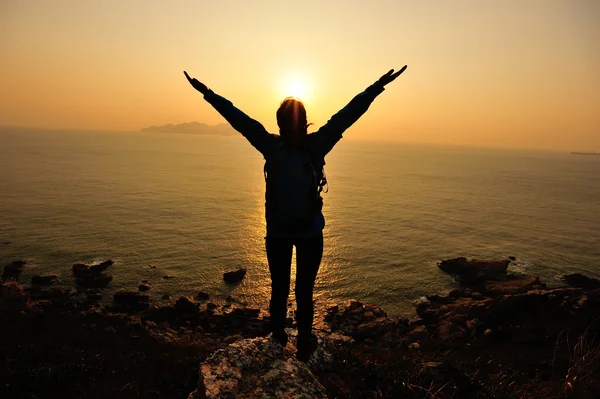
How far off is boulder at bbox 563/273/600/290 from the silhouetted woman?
39.0 meters

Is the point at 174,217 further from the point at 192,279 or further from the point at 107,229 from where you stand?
the point at 192,279

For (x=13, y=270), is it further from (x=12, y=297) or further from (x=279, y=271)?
(x=279, y=271)

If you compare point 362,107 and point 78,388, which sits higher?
point 362,107

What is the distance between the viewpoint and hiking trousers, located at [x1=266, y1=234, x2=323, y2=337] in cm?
403

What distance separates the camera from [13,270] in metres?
29.5

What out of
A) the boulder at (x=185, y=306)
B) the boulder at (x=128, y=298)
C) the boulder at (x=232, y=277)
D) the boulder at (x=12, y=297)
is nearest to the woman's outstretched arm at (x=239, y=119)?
the boulder at (x=185, y=306)

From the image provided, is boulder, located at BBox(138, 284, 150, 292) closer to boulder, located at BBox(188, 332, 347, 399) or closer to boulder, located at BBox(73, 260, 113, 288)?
boulder, located at BBox(73, 260, 113, 288)

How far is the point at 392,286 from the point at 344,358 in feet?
91.3

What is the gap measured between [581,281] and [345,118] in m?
40.4

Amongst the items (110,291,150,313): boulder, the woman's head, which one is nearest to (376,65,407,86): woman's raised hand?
the woman's head

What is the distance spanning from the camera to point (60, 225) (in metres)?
43.1

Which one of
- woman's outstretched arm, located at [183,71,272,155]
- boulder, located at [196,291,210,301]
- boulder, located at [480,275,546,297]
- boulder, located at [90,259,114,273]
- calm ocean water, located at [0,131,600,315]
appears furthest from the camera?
calm ocean water, located at [0,131,600,315]

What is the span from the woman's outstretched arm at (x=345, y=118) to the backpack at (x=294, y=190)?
26 centimetres

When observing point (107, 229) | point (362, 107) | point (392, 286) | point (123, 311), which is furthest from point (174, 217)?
point (362, 107)
